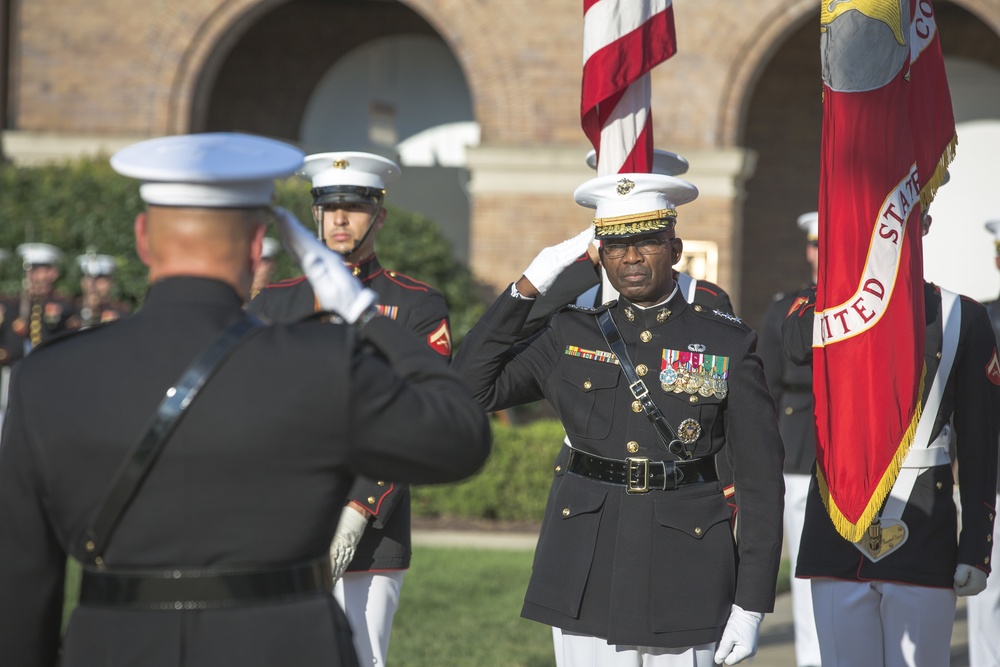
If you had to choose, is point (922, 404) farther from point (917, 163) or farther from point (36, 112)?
point (36, 112)

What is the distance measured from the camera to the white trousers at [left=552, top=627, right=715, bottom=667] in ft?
12.2

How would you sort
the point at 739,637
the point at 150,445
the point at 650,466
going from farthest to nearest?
the point at 650,466 < the point at 739,637 < the point at 150,445

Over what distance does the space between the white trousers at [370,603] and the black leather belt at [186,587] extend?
2226 mm

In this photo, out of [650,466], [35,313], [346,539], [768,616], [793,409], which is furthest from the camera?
[35,313]

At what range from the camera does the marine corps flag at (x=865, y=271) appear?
13.9ft

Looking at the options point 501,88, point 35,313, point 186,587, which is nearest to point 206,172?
point 186,587

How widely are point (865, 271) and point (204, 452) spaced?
8.68 feet

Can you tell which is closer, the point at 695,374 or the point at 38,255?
the point at 695,374

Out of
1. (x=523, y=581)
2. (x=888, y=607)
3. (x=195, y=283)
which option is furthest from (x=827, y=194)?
Answer: (x=523, y=581)

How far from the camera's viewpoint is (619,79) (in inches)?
199

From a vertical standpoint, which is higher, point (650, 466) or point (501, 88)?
point (501, 88)

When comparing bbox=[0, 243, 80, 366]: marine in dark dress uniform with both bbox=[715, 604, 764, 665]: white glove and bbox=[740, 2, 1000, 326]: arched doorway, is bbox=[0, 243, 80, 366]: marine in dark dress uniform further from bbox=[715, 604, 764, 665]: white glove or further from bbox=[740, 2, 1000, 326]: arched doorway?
Result: bbox=[740, 2, 1000, 326]: arched doorway

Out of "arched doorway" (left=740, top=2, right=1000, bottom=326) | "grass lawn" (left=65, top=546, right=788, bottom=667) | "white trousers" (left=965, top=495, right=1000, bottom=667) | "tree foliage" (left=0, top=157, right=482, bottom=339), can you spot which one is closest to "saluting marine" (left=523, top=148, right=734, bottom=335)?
"white trousers" (left=965, top=495, right=1000, bottom=667)

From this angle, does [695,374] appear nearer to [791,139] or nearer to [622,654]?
[622,654]
